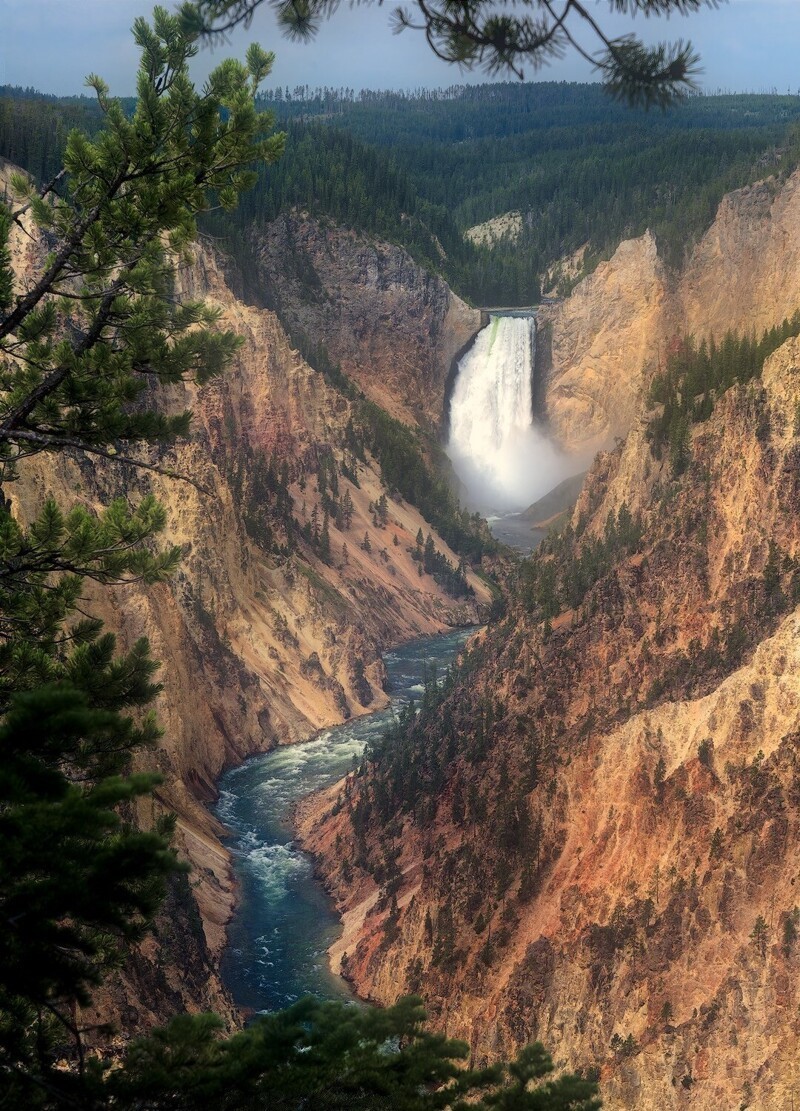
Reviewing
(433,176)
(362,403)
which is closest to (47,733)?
(362,403)

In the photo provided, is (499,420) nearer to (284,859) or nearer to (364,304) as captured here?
(364,304)

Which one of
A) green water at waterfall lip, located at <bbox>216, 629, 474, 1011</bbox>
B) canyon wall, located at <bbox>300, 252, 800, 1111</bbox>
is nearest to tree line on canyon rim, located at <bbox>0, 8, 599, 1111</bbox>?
canyon wall, located at <bbox>300, 252, 800, 1111</bbox>

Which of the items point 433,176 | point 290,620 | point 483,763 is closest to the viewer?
point 483,763

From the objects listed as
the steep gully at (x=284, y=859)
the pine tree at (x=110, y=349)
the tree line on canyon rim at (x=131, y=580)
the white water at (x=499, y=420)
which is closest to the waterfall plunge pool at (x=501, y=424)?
the white water at (x=499, y=420)

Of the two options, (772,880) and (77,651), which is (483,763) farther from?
(77,651)

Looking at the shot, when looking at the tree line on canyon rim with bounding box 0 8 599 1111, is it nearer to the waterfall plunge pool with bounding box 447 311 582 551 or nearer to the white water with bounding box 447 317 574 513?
the waterfall plunge pool with bounding box 447 311 582 551

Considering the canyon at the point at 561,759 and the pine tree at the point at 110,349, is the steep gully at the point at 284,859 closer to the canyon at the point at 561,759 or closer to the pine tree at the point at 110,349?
the canyon at the point at 561,759
